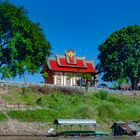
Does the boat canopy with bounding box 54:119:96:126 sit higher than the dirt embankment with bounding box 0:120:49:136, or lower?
higher

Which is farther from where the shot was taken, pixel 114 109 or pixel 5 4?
pixel 5 4

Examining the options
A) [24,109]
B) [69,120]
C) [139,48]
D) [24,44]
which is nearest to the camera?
[69,120]

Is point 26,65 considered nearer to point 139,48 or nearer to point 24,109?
point 24,109

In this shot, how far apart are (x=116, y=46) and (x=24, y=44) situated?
22.1 meters

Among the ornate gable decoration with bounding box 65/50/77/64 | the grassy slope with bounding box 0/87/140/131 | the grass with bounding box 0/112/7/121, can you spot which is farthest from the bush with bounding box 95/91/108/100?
the grass with bounding box 0/112/7/121

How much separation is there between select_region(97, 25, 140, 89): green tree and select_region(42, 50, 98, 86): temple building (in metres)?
3.59

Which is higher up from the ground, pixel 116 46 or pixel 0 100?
pixel 116 46

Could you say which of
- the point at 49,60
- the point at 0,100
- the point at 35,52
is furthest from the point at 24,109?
the point at 49,60

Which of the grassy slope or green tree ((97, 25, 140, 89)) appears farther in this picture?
green tree ((97, 25, 140, 89))

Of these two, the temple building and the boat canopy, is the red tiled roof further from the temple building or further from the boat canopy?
the boat canopy

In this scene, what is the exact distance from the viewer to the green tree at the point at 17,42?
7750cm

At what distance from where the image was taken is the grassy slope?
Answer: 6756 cm

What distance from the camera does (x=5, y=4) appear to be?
79562 millimetres

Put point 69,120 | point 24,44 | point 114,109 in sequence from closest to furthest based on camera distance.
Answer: point 69,120, point 114,109, point 24,44
